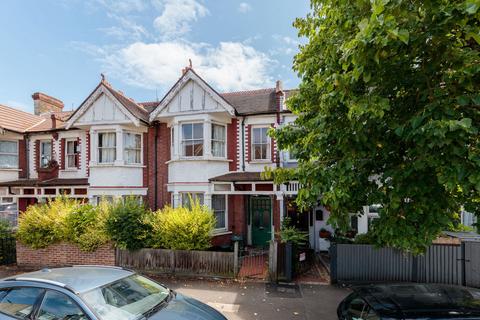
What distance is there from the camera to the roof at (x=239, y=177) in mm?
11642

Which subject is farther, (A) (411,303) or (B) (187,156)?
(B) (187,156)

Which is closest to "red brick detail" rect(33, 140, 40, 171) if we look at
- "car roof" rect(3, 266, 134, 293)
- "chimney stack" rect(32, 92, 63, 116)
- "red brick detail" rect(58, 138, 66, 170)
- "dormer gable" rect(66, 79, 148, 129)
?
"red brick detail" rect(58, 138, 66, 170)

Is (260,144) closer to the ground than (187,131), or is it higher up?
closer to the ground

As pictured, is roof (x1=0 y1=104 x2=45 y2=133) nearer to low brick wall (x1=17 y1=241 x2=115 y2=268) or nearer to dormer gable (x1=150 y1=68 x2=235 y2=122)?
low brick wall (x1=17 y1=241 x2=115 y2=268)

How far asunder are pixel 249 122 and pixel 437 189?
30.7ft

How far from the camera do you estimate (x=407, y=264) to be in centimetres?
827

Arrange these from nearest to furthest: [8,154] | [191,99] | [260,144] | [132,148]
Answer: [191,99], [260,144], [132,148], [8,154]

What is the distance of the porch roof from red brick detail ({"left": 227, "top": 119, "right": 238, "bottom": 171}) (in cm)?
51

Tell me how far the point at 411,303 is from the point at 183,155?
10.5 m

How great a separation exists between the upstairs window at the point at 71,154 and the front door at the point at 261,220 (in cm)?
1035

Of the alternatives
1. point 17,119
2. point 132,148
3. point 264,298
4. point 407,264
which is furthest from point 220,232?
point 17,119

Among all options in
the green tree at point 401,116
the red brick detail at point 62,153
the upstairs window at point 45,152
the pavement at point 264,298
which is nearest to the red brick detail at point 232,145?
the pavement at point 264,298

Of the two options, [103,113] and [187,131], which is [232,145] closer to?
[187,131]

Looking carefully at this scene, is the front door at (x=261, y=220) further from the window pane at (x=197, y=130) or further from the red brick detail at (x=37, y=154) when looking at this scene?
the red brick detail at (x=37, y=154)
